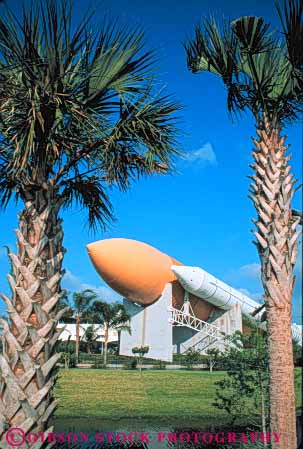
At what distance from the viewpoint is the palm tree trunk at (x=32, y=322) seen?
162 inches

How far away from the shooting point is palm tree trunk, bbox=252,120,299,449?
5.09 meters

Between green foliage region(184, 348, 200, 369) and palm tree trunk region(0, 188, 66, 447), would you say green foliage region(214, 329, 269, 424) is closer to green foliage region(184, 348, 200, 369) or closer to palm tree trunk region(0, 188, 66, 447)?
palm tree trunk region(0, 188, 66, 447)

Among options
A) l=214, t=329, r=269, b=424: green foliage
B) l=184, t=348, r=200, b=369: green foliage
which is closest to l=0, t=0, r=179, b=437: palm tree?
l=214, t=329, r=269, b=424: green foliage

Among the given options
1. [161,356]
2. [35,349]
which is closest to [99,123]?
[35,349]

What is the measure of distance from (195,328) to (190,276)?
15.5 ft

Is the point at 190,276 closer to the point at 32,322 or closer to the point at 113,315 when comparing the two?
the point at 113,315

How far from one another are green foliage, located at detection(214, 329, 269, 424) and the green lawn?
2.71 m

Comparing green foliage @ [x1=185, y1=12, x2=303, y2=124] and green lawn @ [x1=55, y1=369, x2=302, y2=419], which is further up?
green foliage @ [x1=185, y1=12, x2=303, y2=124]

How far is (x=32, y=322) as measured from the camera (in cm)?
436

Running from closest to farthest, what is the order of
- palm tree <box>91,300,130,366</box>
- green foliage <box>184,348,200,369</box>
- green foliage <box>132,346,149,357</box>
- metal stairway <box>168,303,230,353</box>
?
1. green foliage <box>184,348,200,369</box>
2. green foliage <box>132,346,149,357</box>
3. metal stairway <box>168,303,230,353</box>
4. palm tree <box>91,300,130,366</box>

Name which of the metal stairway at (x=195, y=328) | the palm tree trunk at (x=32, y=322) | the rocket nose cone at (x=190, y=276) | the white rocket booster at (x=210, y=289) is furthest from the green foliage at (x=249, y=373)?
the metal stairway at (x=195, y=328)

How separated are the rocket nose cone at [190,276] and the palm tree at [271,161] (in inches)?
1177

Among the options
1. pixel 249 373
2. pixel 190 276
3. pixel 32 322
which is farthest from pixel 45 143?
pixel 190 276

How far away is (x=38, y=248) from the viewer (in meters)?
4.58
